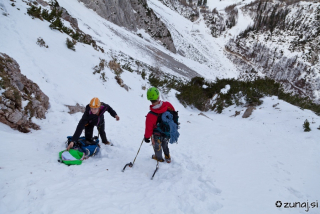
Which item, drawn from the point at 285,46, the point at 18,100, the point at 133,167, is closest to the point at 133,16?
the point at 18,100

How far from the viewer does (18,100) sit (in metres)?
4.02

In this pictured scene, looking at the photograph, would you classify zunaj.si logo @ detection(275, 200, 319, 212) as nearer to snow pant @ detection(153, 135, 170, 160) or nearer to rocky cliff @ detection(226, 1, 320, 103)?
snow pant @ detection(153, 135, 170, 160)

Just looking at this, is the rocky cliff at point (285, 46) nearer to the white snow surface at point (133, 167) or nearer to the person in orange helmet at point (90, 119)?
the white snow surface at point (133, 167)

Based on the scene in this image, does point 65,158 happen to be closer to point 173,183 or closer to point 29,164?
point 29,164

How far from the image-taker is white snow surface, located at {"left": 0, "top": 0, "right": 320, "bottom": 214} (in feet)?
8.01

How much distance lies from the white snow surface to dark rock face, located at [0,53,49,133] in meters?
0.24

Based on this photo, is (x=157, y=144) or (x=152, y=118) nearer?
(x=152, y=118)

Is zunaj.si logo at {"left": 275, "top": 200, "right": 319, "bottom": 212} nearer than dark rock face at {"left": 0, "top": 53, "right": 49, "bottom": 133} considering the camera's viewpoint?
Yes

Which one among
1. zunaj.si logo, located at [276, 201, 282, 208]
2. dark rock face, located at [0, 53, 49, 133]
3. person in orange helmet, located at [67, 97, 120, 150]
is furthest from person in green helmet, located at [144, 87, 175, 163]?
dark rock face, located at [0, 53, 49, 133]

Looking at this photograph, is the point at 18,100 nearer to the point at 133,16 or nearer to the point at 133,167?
the point at 133,167

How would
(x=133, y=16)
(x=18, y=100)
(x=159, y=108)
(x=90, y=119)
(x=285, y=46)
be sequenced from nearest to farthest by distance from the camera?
(x=159, y=108), (x=90, y=119), (x=18, y=100), (x=133, y=16), (x=285, y=46)

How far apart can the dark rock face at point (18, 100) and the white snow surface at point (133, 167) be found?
241mm

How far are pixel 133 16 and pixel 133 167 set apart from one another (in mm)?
38032

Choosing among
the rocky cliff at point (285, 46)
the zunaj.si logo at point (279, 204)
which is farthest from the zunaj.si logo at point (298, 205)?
the rocky cliff at point (285, 46)
